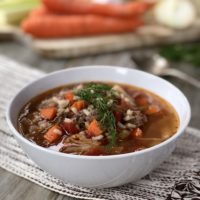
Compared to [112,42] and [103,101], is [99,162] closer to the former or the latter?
[103,101]

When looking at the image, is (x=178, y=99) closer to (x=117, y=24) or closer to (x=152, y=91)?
(x=152, y=91)

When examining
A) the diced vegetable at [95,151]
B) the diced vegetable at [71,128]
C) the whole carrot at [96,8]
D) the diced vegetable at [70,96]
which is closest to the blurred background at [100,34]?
the whole carrot at [96,8]

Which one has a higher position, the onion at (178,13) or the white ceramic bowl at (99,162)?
the white ceramic bowl at (99,162)

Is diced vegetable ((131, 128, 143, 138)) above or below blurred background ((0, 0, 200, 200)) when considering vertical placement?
above

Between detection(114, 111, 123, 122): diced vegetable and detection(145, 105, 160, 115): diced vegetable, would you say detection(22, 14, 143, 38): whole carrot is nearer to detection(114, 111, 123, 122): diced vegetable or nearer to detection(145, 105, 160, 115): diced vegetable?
detection(145, 105, 160, 115): diced vegetable

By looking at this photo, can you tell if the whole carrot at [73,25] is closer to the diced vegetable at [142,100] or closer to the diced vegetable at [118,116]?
the diced vegetable at [142,100]

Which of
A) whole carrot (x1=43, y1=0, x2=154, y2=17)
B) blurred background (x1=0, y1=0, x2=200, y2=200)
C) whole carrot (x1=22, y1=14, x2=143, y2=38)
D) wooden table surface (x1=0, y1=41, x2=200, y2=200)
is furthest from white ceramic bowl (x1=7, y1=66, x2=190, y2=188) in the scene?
whole carrot (x1=43, y1=0, x2=154, y2=17)
